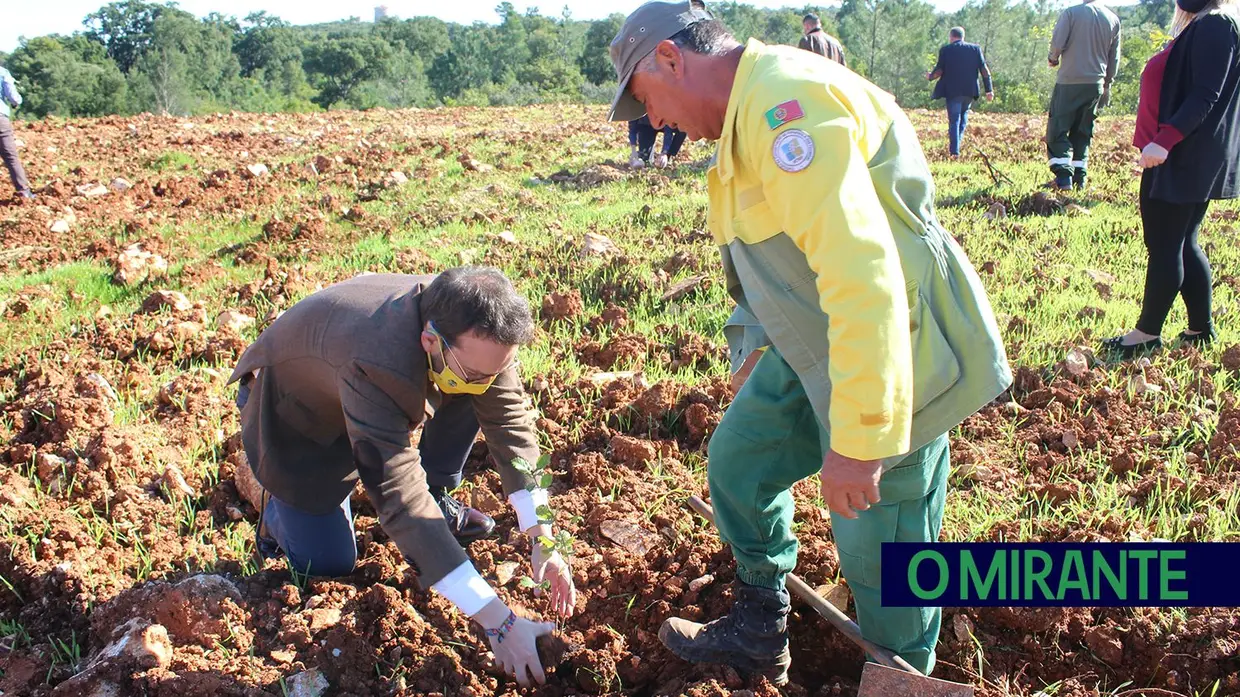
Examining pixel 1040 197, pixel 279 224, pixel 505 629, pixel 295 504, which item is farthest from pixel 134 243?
pixel 1040 197

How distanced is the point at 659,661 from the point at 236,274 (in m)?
4.42

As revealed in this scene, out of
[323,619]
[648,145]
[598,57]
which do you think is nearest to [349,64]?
[598,57]

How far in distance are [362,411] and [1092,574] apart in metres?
1.98

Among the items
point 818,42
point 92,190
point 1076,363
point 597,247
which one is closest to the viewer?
point 1076,363

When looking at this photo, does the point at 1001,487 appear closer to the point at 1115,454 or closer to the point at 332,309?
the point at 1115,454

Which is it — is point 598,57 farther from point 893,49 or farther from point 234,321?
point 234,321

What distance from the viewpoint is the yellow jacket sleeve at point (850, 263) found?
4.84 feet

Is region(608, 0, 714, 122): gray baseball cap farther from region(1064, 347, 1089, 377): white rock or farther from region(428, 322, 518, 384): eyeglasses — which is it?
region(1064, 347, 1089, 377): white rock

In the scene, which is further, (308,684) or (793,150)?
(308,684)

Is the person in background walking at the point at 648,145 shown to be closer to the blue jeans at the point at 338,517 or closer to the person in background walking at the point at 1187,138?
the person in background walking at the point at 1187,138

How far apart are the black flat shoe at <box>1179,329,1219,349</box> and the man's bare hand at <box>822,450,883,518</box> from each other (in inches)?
126

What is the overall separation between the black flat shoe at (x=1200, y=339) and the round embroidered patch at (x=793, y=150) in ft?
11.2

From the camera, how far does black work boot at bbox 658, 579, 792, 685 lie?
89.0 inches

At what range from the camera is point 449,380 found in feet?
7.34
